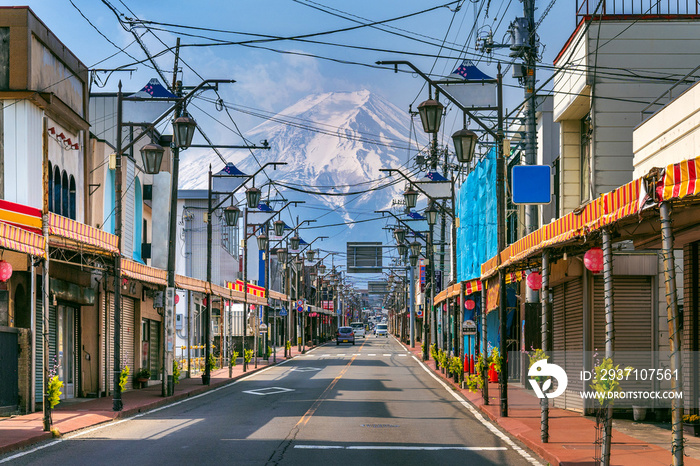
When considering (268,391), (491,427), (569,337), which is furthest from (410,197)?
(491,427)

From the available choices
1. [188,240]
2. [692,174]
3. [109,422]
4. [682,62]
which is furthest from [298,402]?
[188,240]

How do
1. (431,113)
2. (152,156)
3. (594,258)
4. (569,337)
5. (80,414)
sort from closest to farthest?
(594,258)
(431,113)
(80,414)
(152,156)
(569,337)

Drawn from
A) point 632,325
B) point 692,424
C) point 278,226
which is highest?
point 278,226

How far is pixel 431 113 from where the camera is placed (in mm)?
18500

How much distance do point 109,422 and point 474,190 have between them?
27.1 meters

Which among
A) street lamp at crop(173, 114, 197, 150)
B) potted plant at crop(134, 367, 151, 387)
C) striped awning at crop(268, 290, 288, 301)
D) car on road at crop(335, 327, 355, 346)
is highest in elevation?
street lamp at crop(173, 114, 197, 150)

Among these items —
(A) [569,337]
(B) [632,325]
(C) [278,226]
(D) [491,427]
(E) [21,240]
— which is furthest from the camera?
(C) [278,226]

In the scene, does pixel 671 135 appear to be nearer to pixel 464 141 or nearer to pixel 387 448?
pixel 464 141

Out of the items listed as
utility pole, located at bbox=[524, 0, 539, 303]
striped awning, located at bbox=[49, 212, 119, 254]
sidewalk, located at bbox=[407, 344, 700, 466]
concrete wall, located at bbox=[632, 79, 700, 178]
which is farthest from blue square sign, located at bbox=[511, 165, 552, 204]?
striped awning, located at bbox=[49, 212, 119, 254]

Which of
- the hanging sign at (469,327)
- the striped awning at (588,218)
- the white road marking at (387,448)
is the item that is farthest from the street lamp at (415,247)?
the white road marking at (387,448)

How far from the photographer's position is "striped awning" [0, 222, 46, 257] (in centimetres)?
1634

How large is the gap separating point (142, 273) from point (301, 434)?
10.8 m

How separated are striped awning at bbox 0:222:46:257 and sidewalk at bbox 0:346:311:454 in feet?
11.7

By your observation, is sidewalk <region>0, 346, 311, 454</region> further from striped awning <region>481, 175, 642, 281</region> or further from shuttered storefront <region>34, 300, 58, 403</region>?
striped awning <region>481, 175, 642, 281</region>
